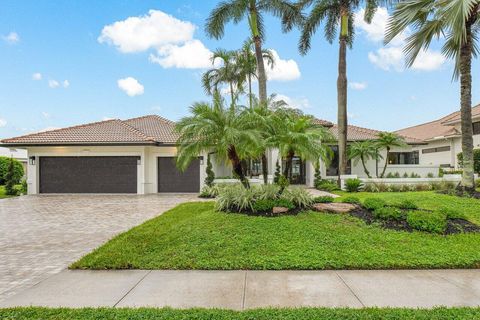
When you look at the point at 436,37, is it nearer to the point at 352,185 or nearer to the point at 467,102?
the point at 467,102

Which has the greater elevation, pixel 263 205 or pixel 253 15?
pixel 253 15

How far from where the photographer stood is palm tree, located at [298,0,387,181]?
1806 cm

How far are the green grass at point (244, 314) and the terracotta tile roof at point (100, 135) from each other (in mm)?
15468

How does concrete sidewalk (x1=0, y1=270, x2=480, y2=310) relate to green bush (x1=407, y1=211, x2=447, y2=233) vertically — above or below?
below

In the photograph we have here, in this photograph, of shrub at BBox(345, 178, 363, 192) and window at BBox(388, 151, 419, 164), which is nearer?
shrub at BBox(345, 178, 363, 192)

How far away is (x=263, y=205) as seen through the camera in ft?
28.2

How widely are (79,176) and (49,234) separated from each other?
12.7 meters

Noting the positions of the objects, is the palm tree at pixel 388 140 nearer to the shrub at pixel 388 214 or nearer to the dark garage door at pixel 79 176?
the shrub at pixel 388 214

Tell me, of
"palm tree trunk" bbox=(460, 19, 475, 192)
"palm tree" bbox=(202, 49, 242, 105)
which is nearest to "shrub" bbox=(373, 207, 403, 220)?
"palm tree trunk" bbox=(460, 19, 475, 192)

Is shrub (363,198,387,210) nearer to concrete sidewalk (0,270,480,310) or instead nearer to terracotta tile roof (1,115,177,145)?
concrete sidewalk (0,270,480,310)

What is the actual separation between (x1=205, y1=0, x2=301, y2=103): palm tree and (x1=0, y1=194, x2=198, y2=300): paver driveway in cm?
1024

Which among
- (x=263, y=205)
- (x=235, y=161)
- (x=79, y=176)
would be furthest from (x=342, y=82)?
(x=79, y=176)

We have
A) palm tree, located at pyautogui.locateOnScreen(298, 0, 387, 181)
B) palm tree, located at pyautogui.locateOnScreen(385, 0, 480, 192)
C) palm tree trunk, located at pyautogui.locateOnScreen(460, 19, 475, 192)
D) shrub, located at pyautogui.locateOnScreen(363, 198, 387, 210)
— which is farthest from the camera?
palm tree, located at pyautogui.locateOnScreen(298, 0, 387, 181)

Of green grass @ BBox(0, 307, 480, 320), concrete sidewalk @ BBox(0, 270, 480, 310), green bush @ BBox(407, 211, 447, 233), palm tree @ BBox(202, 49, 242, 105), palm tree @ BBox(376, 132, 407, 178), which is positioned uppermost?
palm tree @ BBox(202, 49, 242, 105)
